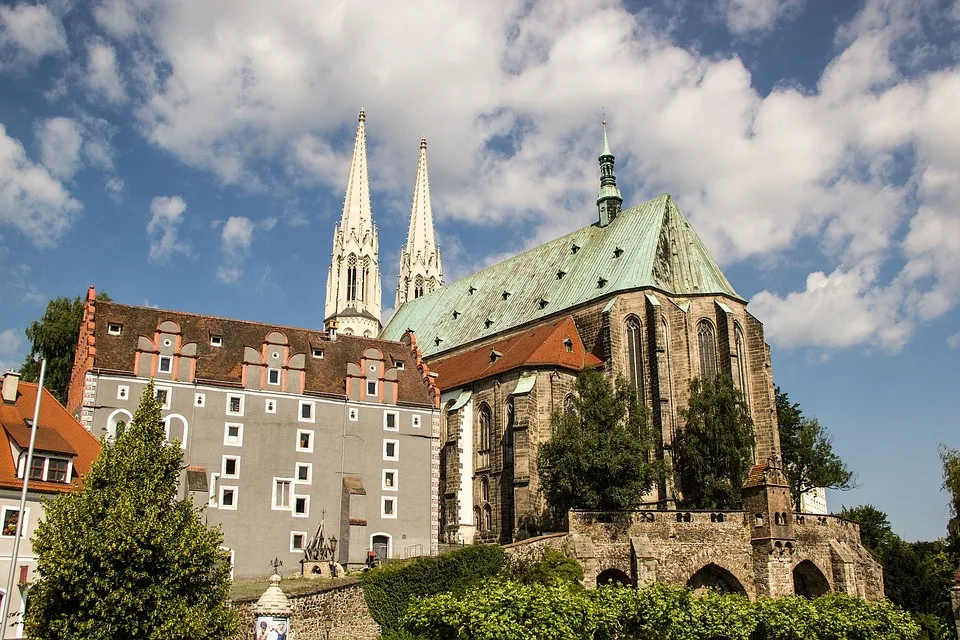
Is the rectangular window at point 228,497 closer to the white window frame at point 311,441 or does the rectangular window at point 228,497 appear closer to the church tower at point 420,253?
the white window frame at point 311,441

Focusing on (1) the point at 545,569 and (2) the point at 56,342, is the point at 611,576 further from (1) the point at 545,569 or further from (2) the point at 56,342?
(2) the point at 56,342

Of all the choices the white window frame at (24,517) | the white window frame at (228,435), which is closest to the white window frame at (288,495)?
the white window frame at (228,435)

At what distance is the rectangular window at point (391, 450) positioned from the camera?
46.2 meters

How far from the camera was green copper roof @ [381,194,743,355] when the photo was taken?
62.2 metres

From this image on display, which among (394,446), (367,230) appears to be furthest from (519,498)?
(367,230)

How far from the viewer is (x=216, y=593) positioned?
2702 cm

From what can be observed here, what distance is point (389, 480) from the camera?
4581 centimetres

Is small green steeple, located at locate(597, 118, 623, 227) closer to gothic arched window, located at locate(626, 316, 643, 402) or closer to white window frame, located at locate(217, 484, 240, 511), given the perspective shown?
gothic arched window, located at locate(626, 316, 643, 402)

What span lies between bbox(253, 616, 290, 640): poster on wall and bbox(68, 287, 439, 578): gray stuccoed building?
59.7 feet

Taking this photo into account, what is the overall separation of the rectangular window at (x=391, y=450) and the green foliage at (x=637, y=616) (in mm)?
11915

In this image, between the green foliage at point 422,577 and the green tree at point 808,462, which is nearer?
the green foliage at point 422,577

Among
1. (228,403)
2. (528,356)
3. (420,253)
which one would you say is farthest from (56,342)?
(420,253)

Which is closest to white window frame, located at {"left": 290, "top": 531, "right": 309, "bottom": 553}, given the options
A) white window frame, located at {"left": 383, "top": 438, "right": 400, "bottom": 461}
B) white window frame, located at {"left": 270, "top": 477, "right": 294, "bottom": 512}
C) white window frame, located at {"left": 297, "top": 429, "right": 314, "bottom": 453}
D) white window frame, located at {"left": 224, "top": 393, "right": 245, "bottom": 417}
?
white window frame, located at {"left": 270, "top": 477, "right": 294, "bottom": 512}

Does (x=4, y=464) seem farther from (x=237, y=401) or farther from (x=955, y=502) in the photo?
(x=955, y=502)
